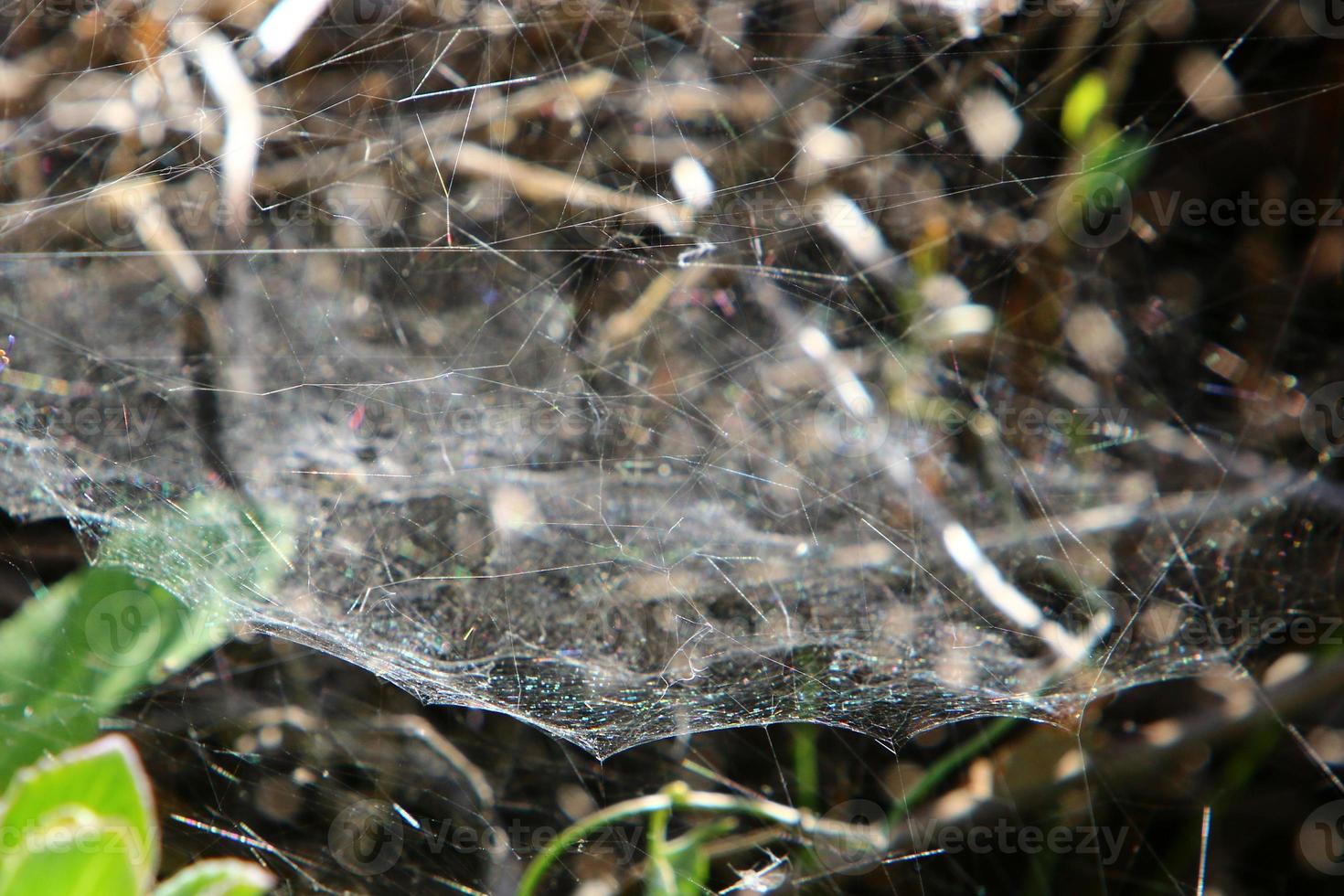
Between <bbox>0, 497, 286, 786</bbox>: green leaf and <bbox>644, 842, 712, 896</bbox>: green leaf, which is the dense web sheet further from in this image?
<bbox>644, 842, 712, 896</bbox>: green leaf

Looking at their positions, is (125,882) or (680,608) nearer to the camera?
(125,882)

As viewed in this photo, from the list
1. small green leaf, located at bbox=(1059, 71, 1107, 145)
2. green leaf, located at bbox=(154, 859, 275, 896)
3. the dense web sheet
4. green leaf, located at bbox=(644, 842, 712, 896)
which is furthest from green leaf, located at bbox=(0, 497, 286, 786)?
small green leaf, located at bbox=(1059, 71, 1107, 145)

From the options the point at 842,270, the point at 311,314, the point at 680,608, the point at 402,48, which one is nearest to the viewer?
the point at 680,608

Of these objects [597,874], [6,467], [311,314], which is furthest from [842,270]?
[6,467]

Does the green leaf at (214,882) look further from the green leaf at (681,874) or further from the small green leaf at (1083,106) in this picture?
the small green leaf at (1083,106)

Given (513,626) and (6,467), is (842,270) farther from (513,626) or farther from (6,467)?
(6,467)
